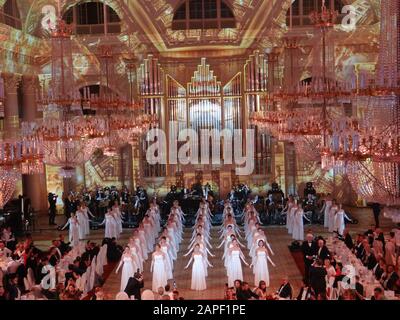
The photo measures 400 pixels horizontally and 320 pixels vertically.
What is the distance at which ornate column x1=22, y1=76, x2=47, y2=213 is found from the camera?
27.4m

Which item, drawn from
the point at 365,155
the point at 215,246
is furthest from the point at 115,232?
the point at 365,155

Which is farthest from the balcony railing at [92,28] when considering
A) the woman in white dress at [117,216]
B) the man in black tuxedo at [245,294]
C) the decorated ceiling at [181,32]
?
the man in black tuxedo at [245,294]

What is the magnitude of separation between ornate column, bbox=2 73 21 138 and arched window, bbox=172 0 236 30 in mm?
7032

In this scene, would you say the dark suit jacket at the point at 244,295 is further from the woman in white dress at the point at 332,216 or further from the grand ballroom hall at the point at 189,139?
the woman in white dress at the point at 332,216

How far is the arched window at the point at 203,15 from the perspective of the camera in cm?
2792

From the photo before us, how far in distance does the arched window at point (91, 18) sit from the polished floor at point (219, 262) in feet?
26.3

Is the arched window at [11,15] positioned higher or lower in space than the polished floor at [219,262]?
higher

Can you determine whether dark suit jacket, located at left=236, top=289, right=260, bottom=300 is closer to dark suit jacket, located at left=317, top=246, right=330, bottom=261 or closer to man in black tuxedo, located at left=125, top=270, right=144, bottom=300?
man in black tuxedo, located at left=125, top=270, right=144, bottom=300

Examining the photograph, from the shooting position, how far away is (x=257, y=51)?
1071 inches

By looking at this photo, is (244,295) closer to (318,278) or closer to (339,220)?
(318,278)

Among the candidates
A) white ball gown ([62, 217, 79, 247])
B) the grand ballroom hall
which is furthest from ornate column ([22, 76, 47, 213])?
white ball gown ([62, 217, 79, 247])
